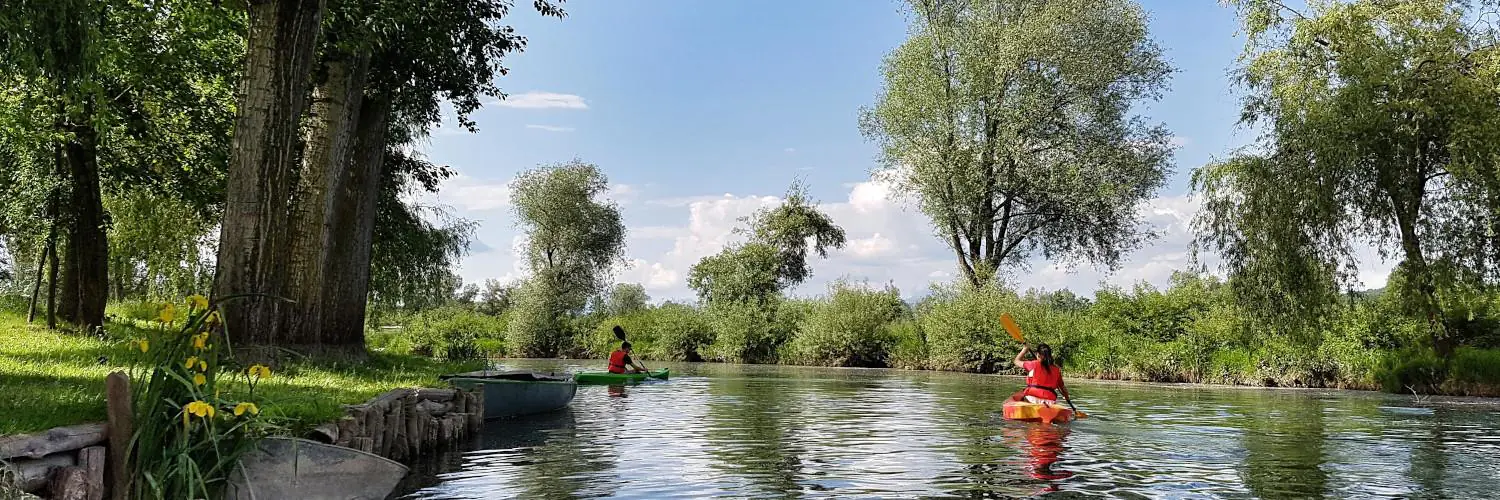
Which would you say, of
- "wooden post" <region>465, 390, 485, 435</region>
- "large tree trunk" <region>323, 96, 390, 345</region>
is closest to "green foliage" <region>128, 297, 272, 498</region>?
"wooden post" <region>465, 390, 485, 435</region>

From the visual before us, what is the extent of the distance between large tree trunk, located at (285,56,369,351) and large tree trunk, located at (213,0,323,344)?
297cm

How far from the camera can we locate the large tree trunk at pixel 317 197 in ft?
49.9

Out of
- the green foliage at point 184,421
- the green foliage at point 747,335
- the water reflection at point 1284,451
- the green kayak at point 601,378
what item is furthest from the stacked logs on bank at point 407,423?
the green foliage at point 747,335

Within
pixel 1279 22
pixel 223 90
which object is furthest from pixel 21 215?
pixel 1279 22

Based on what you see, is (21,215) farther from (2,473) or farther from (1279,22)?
(1279,22)

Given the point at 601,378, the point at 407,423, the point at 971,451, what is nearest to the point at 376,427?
the point at 407,423

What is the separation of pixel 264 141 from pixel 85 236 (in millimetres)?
9323

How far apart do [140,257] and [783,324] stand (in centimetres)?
2442

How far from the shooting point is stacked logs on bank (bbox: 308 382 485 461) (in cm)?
928

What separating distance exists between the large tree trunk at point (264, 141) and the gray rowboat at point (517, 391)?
3869 mm

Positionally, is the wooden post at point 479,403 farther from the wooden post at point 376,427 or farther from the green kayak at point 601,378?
the green kayak at point 601,378

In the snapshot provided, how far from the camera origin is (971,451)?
12.3 meters

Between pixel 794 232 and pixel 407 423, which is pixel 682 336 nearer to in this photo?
pixel 794 232

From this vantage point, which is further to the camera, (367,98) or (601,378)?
(601,378)
